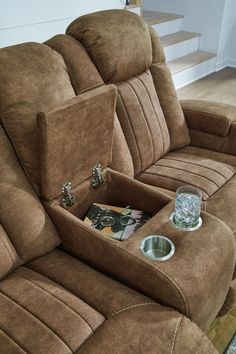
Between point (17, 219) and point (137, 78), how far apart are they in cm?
97

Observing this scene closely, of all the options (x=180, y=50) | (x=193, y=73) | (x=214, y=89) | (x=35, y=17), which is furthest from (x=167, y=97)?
(x=180, y=50)

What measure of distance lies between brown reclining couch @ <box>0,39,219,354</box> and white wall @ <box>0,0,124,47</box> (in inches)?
71.2

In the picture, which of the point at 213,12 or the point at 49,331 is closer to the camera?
the point at 49,331

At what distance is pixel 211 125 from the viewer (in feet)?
6.48

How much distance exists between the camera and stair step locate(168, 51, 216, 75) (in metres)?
4.11

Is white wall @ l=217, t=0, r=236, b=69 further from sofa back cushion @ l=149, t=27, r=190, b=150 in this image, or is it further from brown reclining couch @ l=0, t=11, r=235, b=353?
brown reclining couch @ l=0, t=11, r=235, b=353

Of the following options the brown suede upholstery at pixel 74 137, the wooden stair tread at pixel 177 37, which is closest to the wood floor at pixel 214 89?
the wooden stair tread at pixel 177 37

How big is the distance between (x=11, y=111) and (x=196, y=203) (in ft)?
2.20

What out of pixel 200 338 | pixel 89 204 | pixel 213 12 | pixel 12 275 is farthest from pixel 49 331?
pixel 213 12

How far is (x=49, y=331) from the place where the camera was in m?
0.96

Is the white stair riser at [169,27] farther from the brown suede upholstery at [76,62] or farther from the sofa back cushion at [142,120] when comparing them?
the brown suede upholstery at [76,62]

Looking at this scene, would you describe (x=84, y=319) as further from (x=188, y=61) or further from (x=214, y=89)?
(x=188, y=61)

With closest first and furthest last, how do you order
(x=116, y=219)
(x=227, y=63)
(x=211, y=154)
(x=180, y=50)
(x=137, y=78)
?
(x=116, y=219)
(x=137, y=78)
(x=211, y=154)
(x=180, y=50)
(x=227, y=63)

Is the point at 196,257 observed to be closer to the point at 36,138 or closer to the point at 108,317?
the point at 108,317
